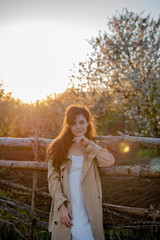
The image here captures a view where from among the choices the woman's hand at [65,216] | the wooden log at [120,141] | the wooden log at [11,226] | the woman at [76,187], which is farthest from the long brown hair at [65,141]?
the wooden log at [11,226]

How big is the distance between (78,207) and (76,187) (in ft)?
0.65

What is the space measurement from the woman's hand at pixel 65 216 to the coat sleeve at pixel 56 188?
56 millimetres

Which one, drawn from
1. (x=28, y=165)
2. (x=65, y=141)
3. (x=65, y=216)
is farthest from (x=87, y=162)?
(x=28, y=165)

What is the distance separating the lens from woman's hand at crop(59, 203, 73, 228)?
189cm

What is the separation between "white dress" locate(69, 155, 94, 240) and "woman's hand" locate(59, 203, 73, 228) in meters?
0.05

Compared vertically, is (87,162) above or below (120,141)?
below

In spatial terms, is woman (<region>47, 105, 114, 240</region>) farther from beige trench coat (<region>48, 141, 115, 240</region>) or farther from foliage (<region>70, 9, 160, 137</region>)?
foliage (<region>70, 9, 160, 137</region>)

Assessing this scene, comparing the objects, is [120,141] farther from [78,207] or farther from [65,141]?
[78,207]

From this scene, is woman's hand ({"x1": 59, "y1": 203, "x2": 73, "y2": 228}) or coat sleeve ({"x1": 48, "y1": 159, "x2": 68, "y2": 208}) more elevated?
coat sleeve ({"x1": 48, "y1": 159, "x2": 68, "y2": 208})

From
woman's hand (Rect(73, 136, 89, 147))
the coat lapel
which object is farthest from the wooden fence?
woman's hand (Rect(73, 136, 89, 147))

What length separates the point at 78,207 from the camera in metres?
1.97

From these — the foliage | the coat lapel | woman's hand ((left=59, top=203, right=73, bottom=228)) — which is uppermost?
the foliage

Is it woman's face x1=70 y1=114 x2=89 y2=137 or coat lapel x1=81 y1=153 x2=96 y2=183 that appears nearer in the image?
coat lapel x1=81 y1=153 x2=96 y2=183

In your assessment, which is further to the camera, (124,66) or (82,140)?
(124,66)
